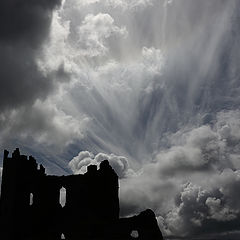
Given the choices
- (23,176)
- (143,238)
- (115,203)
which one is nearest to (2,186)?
(23,176)

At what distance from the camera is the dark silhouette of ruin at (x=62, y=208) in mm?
34219

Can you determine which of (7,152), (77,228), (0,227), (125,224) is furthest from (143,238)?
(7,152)

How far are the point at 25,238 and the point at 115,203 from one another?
9.42m

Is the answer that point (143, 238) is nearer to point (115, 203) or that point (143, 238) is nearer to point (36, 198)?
point (115, 203)

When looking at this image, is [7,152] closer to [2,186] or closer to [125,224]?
[2,186]

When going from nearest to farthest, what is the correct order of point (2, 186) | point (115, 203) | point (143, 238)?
point (143, 238) < point (2, 186) < point (115, 203)

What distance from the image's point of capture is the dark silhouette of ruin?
1347 inches

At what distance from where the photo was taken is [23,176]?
3719cm

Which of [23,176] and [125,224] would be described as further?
[23,176]

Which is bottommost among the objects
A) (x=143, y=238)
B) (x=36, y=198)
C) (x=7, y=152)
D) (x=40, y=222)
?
(x=143, y=238)

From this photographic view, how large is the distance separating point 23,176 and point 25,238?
584 cm

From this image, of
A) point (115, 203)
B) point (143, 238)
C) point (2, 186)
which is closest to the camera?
point (143, 238)

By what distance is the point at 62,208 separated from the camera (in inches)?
1460

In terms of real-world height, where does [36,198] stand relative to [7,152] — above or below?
below
